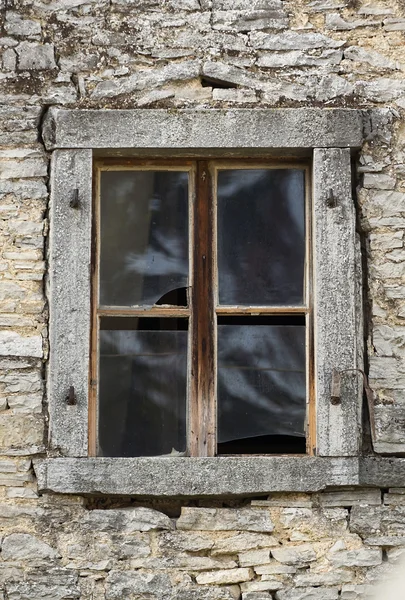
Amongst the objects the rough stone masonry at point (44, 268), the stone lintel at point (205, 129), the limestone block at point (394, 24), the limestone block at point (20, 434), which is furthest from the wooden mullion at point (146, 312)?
the limestone block at point (394, 24)

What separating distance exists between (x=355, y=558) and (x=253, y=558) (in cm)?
44

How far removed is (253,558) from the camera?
180 inches

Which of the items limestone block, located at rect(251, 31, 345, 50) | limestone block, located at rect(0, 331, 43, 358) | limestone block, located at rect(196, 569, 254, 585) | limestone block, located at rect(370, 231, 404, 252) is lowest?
limestone block, located at rect(196, 569, 254, 585)

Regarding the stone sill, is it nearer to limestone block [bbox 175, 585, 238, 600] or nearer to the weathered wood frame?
the weathered wood frame

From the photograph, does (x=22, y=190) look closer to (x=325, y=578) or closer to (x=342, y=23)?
(x=342, y=23)

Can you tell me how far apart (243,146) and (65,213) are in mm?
858

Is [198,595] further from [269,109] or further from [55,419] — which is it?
[269,109]

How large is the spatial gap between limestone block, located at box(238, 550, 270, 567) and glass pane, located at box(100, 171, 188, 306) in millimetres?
1169

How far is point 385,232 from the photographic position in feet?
15.6

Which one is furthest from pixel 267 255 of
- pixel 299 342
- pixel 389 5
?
pixel 389 5

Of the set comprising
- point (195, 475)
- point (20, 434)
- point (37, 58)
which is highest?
point (37, 58)

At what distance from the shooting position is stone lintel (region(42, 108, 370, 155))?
4.79 metres

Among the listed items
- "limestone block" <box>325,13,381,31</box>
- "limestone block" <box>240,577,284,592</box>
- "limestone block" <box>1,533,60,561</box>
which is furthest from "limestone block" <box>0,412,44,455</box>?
"limestone block" <box>325,13,381,31</box>

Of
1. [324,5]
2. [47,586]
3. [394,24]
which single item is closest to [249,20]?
[324,5]
